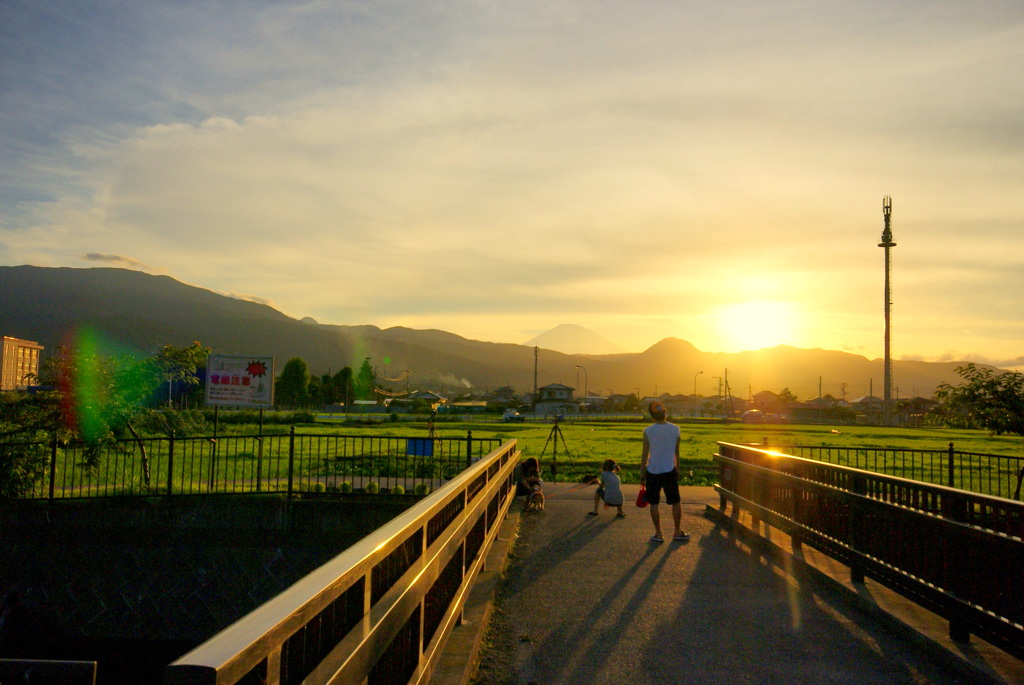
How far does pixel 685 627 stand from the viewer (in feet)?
21.9

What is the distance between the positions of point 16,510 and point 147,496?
2.28 metres

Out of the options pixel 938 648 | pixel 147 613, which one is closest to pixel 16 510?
pixel 147 613

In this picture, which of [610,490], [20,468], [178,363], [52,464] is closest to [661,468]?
[610,490]

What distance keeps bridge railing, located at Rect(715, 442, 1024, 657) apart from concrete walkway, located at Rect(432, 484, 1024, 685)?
24 centimetres

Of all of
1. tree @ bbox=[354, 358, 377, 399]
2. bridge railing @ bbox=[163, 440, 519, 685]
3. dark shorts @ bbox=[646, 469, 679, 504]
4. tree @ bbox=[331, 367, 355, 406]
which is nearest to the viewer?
bridge railing @ bbox=[163, 440, 519, 685]

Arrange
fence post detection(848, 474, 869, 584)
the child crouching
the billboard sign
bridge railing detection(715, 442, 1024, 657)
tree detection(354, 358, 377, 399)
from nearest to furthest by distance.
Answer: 1. bridge railing detection(715, 442, 1024, 657)
2. fence post detection(848, 474, 869, 584)
3. the child crouching
4. the billboard sign
5. tree detection(354, 358, 377, 399)

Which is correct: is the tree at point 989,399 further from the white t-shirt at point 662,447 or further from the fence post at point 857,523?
the fence post at point 857,523

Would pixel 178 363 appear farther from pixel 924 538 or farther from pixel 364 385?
pixel 364 385

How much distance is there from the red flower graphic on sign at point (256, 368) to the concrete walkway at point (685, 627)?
1392cm

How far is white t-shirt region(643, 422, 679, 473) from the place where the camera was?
36.0 feet

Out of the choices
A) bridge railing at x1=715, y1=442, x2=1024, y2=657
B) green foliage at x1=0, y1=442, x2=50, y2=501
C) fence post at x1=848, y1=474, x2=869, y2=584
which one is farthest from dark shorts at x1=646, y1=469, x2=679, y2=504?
green foliage at x1=0, y1=442, x2=50, y2=501

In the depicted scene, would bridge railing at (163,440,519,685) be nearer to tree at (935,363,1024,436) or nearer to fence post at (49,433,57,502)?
fence post at (49,433,57,502)

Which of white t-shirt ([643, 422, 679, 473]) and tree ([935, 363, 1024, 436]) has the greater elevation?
tree ([935, 363, 1024, 436])

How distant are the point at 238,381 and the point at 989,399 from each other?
→ 18.3 metres
